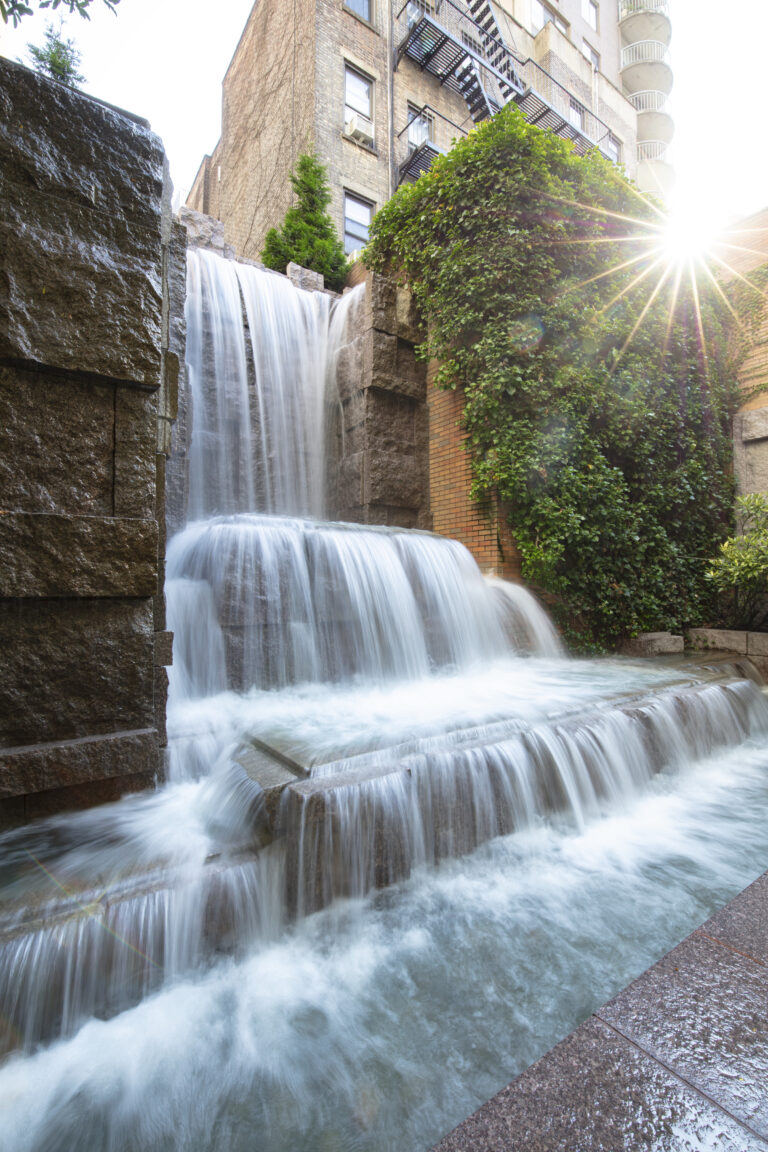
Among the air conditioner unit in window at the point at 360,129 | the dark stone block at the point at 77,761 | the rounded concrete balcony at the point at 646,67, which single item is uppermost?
the rounded concrete balcony at the point at 646,67

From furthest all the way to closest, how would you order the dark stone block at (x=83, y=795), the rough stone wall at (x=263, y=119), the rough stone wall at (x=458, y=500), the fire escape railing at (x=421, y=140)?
the fire escape railing at (x=421, y=140) < the rough stone wall at (x=263, y=119) < the rough stone wall at (x=458, y=500) < the dark stone block at (x=83, y=795)

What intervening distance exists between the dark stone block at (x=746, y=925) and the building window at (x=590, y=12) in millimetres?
34669

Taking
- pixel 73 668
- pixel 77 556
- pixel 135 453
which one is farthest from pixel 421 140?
pixel 73 668

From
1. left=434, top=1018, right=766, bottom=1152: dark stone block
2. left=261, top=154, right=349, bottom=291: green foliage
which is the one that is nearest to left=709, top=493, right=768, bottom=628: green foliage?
left=434, top=1018, right=766, bottom=1152: dark stone block

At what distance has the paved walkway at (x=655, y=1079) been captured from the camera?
3.46 feet

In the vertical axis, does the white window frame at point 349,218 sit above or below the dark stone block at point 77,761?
above

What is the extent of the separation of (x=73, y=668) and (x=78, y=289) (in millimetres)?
1606

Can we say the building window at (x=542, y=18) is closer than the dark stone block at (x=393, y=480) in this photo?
No

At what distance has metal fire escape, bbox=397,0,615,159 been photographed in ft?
51.9

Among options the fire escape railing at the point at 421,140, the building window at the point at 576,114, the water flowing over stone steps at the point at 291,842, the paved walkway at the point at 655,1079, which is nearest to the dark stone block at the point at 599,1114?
the paved walkway at the point at 655,1079

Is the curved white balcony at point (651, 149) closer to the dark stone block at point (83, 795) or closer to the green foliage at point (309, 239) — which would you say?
the green foliage at point (309, 239)

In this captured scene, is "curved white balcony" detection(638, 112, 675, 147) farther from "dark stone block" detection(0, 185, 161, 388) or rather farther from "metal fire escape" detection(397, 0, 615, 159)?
"dark stone block" detection(0, 185, 161, 388)

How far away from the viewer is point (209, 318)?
744 centimetres

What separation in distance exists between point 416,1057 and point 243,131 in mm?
24394
